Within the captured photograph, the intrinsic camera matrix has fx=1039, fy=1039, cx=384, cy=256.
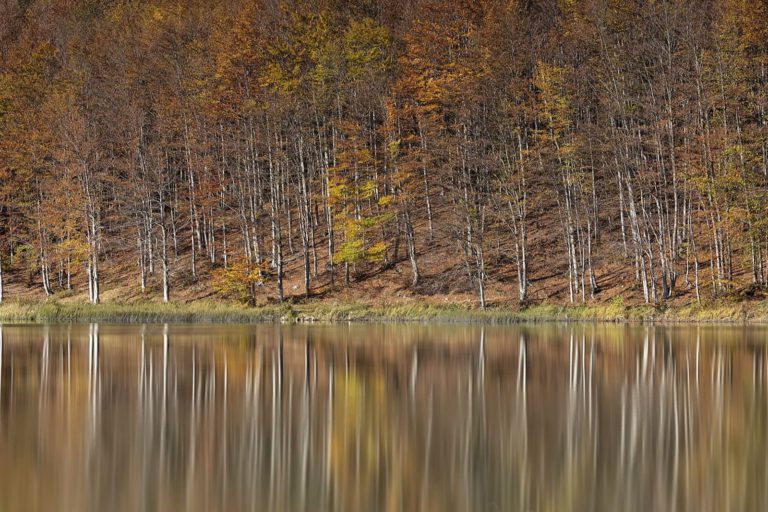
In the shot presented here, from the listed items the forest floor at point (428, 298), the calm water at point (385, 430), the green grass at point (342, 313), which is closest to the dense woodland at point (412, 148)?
the forest floor at point (428, 298)

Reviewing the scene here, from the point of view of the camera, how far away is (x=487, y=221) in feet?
193

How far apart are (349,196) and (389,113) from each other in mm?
5065

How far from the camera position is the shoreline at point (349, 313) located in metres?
45.1

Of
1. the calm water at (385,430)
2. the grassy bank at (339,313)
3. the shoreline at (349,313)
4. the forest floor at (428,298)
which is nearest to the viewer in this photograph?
the calm water at (385,430)

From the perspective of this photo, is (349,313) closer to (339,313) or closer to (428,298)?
(339,313)

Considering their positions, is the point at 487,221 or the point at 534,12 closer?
the point at 487,221

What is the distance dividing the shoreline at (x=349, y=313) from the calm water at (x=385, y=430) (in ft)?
55.0

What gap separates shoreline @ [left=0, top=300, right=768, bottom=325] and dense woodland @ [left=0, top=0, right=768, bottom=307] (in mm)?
1815

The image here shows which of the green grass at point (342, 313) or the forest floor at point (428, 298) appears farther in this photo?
the forest floor at point (428, 298)

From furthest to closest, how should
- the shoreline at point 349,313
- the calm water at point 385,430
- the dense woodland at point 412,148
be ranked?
1. the dense woodland at point 412,148
2. the shoreline at point 349,313
3. the calm water at point 385,430

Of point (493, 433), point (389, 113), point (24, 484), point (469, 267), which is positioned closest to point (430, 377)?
point (493, 433)

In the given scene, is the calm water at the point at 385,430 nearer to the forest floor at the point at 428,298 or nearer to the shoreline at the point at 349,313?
the shoreline at the point at 349,313

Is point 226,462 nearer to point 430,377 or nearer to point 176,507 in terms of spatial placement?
point 176,507

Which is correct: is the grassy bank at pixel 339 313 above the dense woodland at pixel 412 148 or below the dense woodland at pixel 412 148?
below
